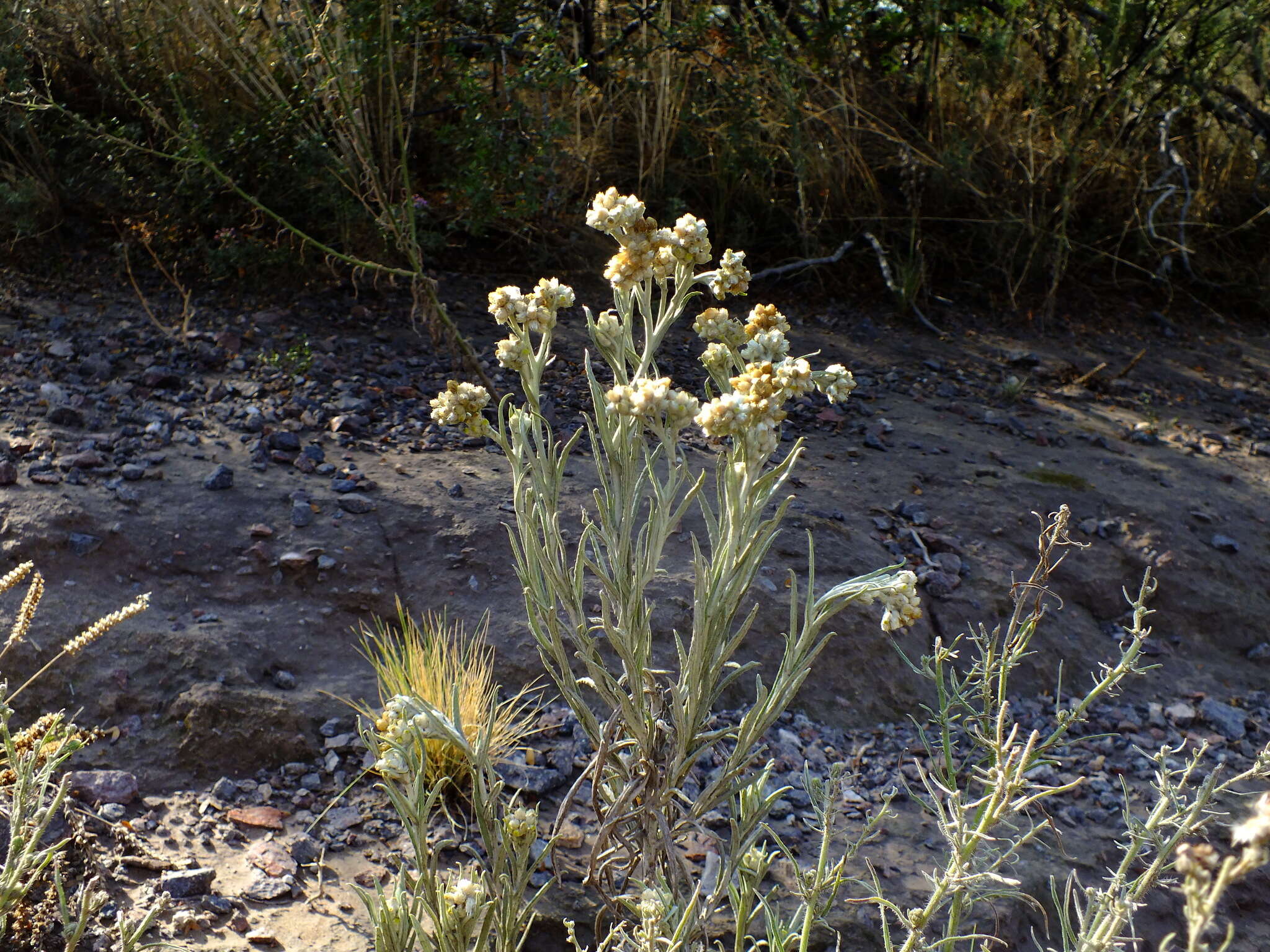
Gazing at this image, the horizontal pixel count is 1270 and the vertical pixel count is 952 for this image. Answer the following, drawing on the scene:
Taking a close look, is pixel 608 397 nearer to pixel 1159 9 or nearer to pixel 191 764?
pixel 191 764

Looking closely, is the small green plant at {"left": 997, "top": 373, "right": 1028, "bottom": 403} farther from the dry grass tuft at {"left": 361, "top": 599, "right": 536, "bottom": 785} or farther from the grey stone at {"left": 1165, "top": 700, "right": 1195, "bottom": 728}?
the dry grass tuft at {"left": 361, "top": 599, "right": 536, "bottom": 785}

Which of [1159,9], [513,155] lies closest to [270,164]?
[513,155]

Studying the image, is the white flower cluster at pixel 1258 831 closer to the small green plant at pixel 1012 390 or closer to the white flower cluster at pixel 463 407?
the white flower cluster at pixel 463 407

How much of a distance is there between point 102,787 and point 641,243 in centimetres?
154

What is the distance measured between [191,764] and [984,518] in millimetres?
2402

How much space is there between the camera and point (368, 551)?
2.75m

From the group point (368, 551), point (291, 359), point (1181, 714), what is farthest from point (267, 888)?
point (1181, 714)

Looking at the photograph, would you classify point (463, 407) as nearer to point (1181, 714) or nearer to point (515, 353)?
point (515, 353)


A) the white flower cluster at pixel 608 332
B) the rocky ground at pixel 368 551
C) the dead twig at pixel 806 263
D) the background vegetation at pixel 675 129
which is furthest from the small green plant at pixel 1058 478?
the white flower cluster at pixel 608 332

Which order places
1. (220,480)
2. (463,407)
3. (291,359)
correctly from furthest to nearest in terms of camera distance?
(291,359) → (220,480) → (463,407)

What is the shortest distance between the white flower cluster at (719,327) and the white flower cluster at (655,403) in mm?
229

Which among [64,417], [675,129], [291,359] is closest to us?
[64,417]

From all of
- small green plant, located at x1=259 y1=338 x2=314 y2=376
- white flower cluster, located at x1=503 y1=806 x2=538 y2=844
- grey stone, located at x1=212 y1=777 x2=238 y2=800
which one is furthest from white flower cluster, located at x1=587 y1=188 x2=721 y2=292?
small green plant, located at x1=259 y1=338 x2=314 y2=376

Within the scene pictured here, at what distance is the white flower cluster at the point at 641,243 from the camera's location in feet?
4.73
